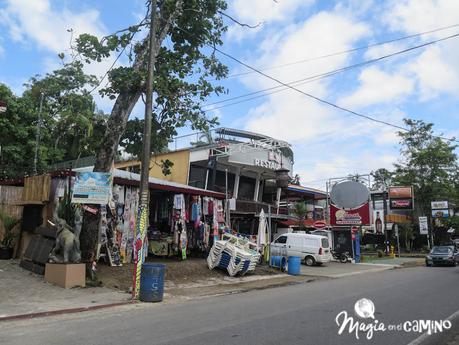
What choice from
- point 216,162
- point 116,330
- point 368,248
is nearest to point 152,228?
point 216,162

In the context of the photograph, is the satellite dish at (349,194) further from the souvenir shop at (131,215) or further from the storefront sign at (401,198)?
the souvenir shop at (131,215)

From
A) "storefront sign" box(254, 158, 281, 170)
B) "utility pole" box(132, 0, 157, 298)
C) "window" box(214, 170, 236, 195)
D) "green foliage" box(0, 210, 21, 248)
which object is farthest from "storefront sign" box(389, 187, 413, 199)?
"green foliage" box(0, 210, 21, 248)

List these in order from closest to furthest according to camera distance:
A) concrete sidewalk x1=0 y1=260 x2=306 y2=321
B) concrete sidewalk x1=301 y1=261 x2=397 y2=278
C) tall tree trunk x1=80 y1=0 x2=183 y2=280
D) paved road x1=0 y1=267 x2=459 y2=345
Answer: paved road x1=0 y1=267 x2=459 y2=345
concrete sidewalk x1=0 y1=260 x2=306 y2=321
tall tree trunk x1=80 y1=0 x2=183 y2=280
concrete sidewalk x1=301 y1=261 x2=397 y2=278

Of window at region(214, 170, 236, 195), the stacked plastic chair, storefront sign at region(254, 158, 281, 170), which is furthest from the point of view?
storefront sign at region(254, 158, 281, 170)

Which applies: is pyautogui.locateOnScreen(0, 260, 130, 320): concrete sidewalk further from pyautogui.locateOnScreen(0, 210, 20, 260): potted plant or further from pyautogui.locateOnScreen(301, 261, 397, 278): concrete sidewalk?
pyautogui.locateOnScreen(301, 261, 397, 278): concrete sidewalk

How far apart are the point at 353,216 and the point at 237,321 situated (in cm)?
2681

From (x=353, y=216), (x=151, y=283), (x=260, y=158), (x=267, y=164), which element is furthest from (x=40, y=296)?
(x=353, y=216)

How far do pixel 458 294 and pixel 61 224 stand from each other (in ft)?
40.9

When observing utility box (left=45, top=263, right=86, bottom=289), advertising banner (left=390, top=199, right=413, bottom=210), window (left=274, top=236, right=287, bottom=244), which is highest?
advertising banner (left=390, top=199, right=413, bottom=210)

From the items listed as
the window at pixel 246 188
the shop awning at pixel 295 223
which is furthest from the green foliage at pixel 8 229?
the shop awning at pixel 295 223

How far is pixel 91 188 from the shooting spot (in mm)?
14094

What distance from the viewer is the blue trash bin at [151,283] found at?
1241 cm

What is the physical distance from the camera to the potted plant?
1747 cm

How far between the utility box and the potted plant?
14.6 ft
